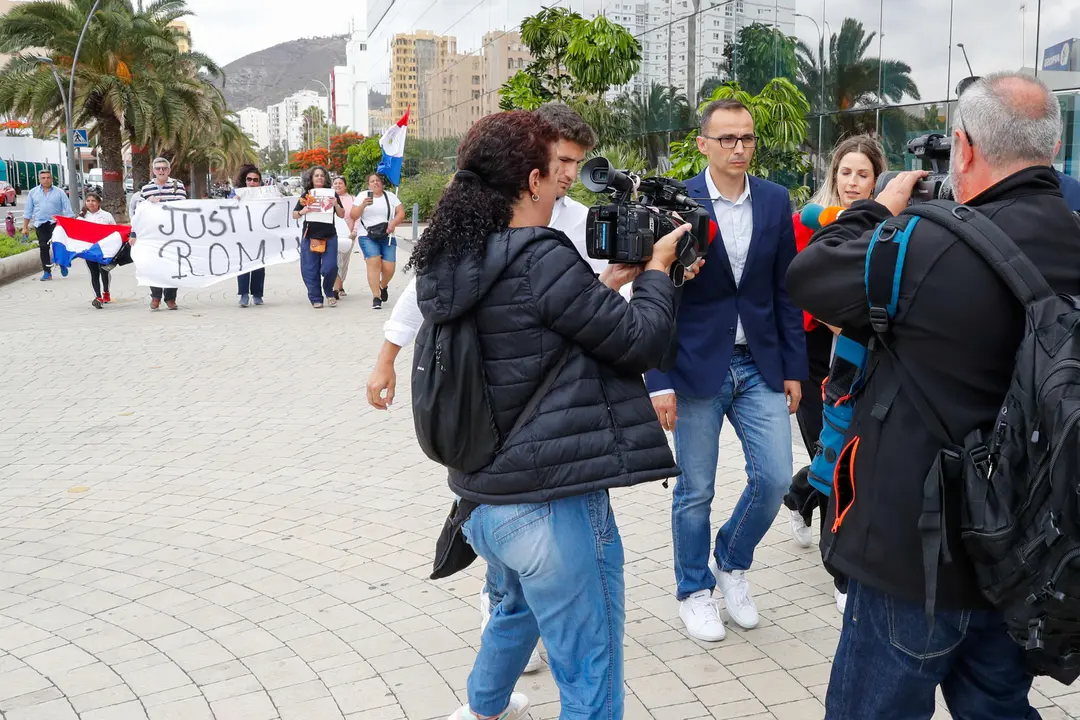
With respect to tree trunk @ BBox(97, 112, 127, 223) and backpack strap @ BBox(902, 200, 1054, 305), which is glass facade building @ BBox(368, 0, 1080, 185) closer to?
backpack strap @ BBox(902, 200, 1054, 305)

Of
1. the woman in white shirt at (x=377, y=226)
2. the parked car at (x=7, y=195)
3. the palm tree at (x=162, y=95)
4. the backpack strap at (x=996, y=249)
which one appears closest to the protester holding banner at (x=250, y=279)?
the woman in white shirt at (x=377, y=226)

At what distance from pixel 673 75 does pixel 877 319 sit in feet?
56.2

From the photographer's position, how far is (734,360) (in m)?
3.98

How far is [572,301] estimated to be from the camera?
2457 mm

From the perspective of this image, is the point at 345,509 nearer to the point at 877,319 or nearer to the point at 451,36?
the point at 877,319

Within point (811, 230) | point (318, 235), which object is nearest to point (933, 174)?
point (811, 230)

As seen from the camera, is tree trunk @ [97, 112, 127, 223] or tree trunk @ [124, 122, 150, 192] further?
tree trunk @ [124, 122, 150, 192]

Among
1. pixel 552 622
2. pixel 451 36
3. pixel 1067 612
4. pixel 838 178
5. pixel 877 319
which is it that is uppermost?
pixel 451 36

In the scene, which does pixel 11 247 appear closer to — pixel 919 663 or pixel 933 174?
pixel 933 174

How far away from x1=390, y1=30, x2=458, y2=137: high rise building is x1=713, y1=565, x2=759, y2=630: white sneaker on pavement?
112 feet

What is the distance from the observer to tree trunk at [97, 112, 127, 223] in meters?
32.1

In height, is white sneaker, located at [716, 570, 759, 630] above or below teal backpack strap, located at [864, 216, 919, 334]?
below

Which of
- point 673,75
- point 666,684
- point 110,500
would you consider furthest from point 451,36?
point 666,684

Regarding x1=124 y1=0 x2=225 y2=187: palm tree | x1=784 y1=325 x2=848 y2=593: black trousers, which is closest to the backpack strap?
x1=784 y1=325 x2=848 y2=593: black trousers
